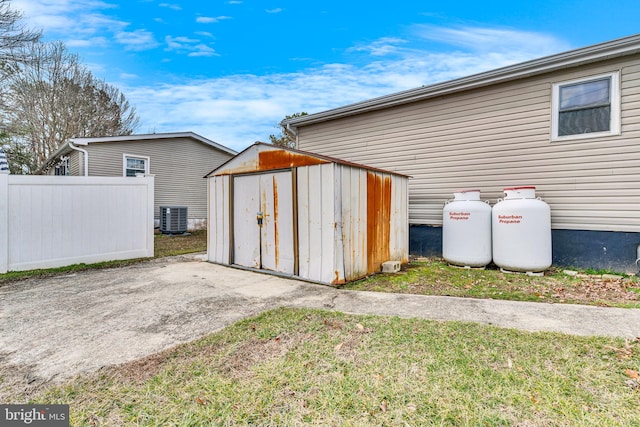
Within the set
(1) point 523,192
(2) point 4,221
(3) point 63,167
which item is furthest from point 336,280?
(3) point 63,167

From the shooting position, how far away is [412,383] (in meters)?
1.95

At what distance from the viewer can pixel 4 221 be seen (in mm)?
5219

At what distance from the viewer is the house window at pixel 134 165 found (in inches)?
488

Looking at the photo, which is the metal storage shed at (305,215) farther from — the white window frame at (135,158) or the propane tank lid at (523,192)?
the white window frame at (135,158)

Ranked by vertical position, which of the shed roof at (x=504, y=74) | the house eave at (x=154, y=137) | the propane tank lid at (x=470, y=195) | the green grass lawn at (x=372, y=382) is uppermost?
the house eave at (x=154, y=137)

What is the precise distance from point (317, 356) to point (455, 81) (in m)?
6.40

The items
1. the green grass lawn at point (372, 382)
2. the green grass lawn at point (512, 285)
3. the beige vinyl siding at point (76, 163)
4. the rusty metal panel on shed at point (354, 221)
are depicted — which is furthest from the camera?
the beige vinyl siding at point (76, 163)

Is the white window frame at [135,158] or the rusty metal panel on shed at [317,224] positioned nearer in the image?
the rusty metal panel on shed at [317,224]

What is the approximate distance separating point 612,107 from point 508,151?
5.34ft

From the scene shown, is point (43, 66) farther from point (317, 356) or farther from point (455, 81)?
point (317, 356)

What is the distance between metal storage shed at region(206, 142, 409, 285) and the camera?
15.2 feet

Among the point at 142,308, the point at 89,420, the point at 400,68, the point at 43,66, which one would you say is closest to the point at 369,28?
the point at 400,68

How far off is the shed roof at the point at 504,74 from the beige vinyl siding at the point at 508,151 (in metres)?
0.20

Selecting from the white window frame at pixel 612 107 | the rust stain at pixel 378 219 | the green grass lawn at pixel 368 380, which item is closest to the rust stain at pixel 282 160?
the rust stain at pixel 378 219
